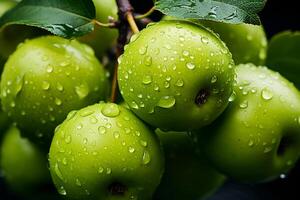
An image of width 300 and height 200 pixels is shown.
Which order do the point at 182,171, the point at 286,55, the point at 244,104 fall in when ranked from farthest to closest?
the point at 286,55, the point at 182,171, the point at 244,104

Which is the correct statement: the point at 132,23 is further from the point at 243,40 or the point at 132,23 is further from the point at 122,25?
the point at 243,40

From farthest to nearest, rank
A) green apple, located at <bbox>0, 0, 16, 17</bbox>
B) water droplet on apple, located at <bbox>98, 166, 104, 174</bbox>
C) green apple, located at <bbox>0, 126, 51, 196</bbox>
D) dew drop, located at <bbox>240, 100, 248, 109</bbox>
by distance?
green apple, located at <bbox>0, 0, 16, 17</bbox> < green apple, located at <bbox>0, 126, 51, 196</bbox> < dew drop, located at <bbox>240, 100, 248, 109</bbox> < water droplet on apple, located at <bbox>98, 166, 104, 174</bbox>

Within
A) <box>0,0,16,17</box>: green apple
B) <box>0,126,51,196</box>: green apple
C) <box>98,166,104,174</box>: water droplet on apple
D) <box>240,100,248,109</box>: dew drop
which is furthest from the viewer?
<box>0,0,16,17</box>: green apple

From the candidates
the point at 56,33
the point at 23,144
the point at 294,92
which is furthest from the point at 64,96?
the point at 294,92

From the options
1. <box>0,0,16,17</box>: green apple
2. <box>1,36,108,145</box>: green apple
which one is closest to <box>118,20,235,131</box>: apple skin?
<box>1,36,108,145</box>: green apple

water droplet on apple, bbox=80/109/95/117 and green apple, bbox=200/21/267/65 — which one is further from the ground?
water droplet on apple, bbox=80/109/95/117

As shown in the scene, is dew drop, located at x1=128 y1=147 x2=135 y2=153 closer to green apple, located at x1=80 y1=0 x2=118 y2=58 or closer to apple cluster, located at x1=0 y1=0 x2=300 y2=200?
apple cluster, located at x1=0 y1=0 x2=300 y2=200

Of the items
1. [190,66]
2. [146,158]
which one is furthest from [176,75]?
Answer: [146,158]

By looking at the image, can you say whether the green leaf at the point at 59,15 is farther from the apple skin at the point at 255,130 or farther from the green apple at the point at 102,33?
the apple skin at the point at 255,130
